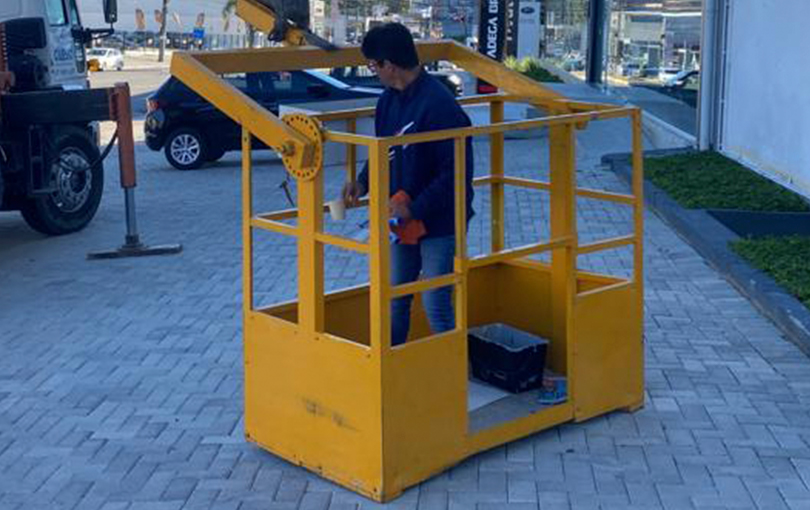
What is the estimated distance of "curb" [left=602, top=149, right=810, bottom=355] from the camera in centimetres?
765

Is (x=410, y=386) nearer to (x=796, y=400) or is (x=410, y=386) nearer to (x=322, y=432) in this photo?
(x=322, y=432)

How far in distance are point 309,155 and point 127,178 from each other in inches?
239

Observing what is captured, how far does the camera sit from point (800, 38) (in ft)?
40.5

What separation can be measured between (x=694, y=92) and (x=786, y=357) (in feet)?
32.9

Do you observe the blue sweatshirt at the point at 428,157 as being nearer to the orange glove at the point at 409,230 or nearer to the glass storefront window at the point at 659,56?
the orange glove at the point at 409,230

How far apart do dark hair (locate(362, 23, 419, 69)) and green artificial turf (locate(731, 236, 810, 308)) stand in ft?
11.6

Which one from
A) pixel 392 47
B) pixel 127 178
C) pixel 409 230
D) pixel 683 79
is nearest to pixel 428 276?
pixel 409 230

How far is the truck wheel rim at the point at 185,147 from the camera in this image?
57.5 feet

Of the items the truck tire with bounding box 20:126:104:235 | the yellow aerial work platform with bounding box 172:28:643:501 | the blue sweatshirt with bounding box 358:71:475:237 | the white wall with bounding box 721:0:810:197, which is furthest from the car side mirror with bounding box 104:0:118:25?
the blue sweatshirt with bounding box 358:71:475:237

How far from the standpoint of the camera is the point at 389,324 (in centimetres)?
518

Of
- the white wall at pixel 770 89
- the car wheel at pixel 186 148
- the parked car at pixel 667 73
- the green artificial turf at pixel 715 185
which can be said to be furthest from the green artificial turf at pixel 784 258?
the car wheel at pixel 186 148

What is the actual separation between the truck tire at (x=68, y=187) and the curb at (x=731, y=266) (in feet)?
18.1

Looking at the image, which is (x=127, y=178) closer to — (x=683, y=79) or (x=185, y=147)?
(x=185, y=147)

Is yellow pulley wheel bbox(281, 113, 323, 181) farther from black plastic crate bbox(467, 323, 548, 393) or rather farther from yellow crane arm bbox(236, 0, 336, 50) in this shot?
black plastic crate bbox(467, 323, 548, 393)
